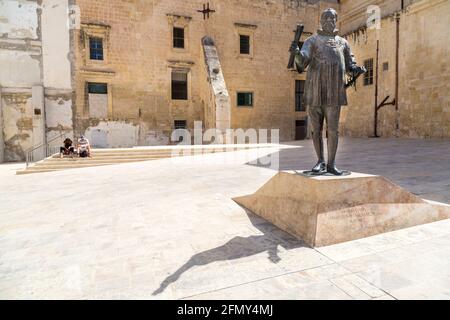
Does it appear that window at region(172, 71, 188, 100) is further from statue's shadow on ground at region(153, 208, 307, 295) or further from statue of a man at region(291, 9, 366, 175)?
statue's shadow on ground at region(153, 208, 307, 295)

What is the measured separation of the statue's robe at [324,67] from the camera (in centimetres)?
392

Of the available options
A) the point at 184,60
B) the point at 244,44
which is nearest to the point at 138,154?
the point at 184,60

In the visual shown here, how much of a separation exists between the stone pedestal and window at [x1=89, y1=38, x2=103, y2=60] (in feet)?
58.4

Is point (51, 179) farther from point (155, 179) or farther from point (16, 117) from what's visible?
point (16, 117)

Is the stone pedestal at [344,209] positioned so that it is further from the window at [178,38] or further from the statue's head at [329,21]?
the window at [178,38]

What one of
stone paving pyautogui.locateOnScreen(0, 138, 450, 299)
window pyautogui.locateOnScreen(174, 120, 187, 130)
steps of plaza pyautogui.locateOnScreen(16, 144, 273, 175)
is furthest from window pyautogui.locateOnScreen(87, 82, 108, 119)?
stone paving pyautogui.locateOnScreen(0, 138, 450, 299)

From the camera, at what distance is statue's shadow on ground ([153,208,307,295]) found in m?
3.16

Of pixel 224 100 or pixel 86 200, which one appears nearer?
pixel 86 200

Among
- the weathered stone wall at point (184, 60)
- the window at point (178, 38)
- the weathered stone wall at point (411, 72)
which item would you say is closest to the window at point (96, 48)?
the weathered stone wall at point (184, 60)

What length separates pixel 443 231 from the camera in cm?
370

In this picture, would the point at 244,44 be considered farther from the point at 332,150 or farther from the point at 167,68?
the point at 332,150

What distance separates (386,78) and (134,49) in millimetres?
14613

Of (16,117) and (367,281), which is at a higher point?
(16,117)
